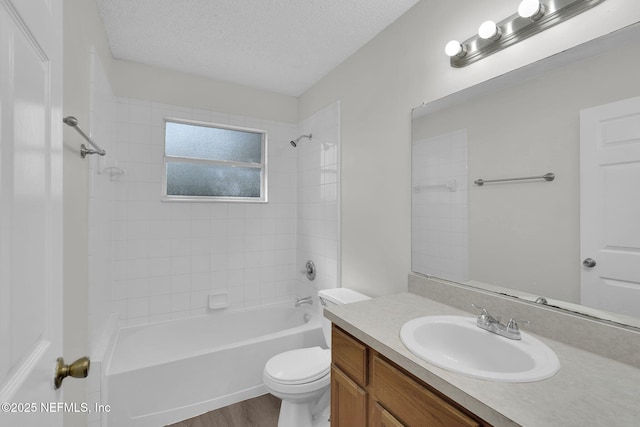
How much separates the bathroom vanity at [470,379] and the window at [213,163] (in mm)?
1925

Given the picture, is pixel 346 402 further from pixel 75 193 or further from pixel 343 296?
pixel 75 193

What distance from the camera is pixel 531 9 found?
109 cm

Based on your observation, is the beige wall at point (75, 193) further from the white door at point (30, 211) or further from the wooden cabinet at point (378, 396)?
the wooden cabinet at point (378, 396)

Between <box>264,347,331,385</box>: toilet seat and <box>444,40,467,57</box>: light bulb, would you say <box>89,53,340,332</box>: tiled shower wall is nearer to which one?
<box>264,347,331,385</box>: toilet seat

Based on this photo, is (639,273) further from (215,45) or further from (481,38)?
(215,45)

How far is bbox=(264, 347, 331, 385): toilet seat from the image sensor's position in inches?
62.9

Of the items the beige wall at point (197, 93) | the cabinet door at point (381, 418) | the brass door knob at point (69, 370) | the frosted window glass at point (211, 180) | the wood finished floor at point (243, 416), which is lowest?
the wood finished floor at point (243, 416)

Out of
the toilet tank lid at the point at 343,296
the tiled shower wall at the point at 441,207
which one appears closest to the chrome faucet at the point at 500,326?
the tiled shower wall at the point at 441,207

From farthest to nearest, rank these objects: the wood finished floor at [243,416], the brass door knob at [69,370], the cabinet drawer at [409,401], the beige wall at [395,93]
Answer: the wood finished floor at [243,416], the beige wall at [395,93], the cabinet drawer at [409,401], the brass door knob at [69,370]

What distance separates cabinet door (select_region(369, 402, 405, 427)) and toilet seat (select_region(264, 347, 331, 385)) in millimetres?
614

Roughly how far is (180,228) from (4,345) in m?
2.30

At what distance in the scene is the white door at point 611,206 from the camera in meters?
0.91

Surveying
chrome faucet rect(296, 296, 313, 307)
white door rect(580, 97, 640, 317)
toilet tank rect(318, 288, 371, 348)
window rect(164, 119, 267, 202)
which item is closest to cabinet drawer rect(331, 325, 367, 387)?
toilet tank rect(318, 288, 371, 348)

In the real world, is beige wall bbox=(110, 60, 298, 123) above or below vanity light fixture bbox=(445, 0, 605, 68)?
above
